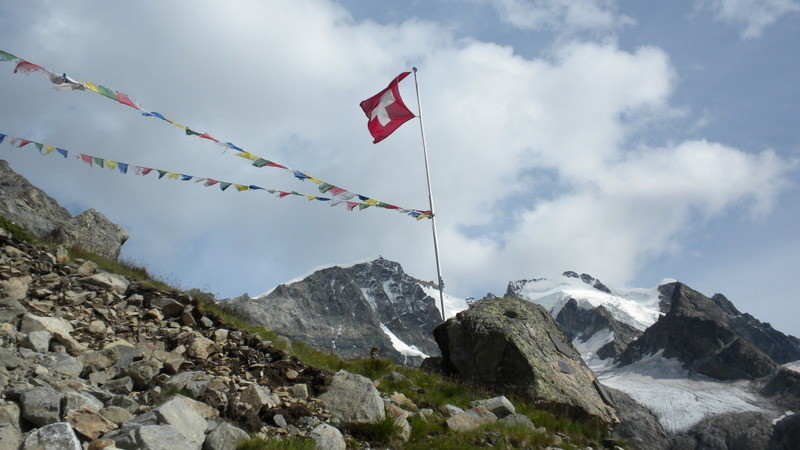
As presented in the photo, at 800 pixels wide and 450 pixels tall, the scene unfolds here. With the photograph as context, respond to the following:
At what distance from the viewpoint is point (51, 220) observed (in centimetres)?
2114

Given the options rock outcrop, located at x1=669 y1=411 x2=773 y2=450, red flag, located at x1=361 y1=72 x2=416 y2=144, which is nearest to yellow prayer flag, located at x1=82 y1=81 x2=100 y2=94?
red flag, located at x1=361 y1=72 x2=416 y2=144

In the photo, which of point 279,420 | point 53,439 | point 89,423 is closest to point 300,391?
point 279,420

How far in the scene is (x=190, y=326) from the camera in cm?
1142

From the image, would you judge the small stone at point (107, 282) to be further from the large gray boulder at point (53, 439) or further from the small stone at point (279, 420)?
the large gray boulder at point (53, 439)

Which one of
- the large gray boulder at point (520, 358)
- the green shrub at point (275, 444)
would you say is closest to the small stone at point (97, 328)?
the green shrub at point (275, 444)

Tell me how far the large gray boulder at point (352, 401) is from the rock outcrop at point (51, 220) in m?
12.0

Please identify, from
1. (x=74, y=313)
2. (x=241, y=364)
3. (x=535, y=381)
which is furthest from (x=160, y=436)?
(x=535, y=381)

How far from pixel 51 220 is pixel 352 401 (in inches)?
675

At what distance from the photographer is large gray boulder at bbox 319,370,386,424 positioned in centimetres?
900

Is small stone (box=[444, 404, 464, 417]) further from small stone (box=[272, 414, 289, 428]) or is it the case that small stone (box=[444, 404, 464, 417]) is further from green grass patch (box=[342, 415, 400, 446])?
small stone (box=[272, 414, 289, 428])

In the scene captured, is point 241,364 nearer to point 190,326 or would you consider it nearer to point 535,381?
point 190,326

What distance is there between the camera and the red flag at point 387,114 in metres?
19.5

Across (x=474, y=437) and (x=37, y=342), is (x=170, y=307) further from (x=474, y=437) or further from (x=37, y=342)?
(x=474, y=437)

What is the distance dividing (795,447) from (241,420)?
168 meters
